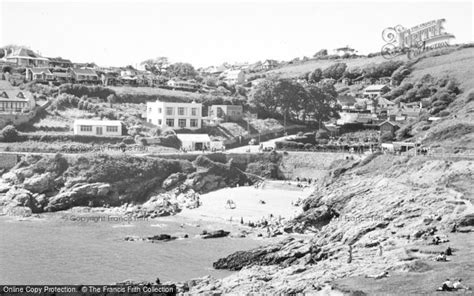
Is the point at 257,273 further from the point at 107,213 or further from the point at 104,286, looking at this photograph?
the point at 107,213

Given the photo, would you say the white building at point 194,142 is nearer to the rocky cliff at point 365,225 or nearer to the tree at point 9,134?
the tree at point 9,134

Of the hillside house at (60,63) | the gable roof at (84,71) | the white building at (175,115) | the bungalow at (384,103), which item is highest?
the hillside house at (60,63)

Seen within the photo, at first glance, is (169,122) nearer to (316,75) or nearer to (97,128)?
(97,128)

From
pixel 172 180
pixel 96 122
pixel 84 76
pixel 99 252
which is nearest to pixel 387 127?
pixel 172 180

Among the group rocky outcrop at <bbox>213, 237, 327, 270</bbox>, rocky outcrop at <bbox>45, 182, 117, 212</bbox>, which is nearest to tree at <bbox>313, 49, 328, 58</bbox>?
rocky outcrop at <bbox>45, 182, 117, 212</bbox>

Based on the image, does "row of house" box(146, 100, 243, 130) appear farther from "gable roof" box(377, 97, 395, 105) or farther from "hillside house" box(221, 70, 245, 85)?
"hillside house" box(221, 70, 245, 85)

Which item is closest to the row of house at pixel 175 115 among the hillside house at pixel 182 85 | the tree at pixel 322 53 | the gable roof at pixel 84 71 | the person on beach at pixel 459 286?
the hillside house at pixel 182 85
